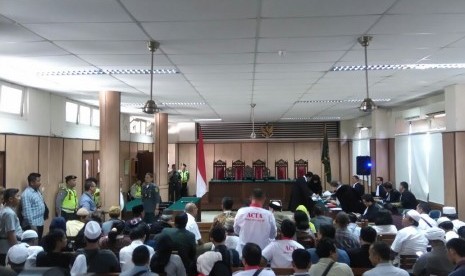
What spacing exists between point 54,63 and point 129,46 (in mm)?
1675

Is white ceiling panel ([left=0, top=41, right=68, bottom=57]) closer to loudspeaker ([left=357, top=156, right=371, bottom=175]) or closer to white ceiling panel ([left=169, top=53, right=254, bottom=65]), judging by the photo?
white ceiling panel ([left=169, top=53, right=254, bottom=65])

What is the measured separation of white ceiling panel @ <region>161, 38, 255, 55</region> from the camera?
5.09 meters

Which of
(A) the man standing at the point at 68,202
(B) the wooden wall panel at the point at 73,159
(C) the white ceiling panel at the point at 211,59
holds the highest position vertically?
(C) the white ceiling panel at the point at 211,59

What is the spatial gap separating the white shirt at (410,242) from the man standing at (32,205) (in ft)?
18.6

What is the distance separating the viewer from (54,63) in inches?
244

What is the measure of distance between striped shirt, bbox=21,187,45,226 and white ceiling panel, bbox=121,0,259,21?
4.13m

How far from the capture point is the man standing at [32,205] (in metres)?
6.66

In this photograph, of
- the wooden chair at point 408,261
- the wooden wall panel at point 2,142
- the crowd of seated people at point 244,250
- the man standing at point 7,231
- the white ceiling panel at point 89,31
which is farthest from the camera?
the wooden wall panel at point 2,142

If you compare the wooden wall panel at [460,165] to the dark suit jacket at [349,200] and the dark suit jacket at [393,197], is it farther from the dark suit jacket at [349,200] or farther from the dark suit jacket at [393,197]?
the dark suit jacket at [393,197]

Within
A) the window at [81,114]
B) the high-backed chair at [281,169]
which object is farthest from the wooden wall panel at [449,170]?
the high-backed chair at [281,169]

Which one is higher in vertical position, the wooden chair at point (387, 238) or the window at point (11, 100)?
the window at point (11, 100)

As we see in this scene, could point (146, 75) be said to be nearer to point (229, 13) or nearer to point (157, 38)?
point (157, 38)

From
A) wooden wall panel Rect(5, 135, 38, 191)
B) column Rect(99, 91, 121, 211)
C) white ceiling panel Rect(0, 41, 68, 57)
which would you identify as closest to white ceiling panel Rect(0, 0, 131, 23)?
white ceiling panel Rect(0, 41, 68, 57)

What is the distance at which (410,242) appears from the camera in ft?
16.8
